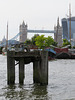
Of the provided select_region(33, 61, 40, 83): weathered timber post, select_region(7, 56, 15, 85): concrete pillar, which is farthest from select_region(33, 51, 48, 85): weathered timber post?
select_region(7, 56, 15, 85): concrete pillar

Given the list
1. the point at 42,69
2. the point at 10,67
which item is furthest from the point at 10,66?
the point at 42,69

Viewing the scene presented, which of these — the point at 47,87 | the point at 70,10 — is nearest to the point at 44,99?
the point at 47,87

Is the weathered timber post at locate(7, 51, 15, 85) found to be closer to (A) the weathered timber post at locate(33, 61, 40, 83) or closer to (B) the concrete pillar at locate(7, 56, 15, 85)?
(B) the concrete pillar at locate(7, 56, 15, 85)

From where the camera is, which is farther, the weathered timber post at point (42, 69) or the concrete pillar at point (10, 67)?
the weathered timber post at point (42, 69)

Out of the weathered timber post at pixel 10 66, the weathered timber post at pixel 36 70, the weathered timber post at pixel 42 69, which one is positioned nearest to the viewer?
the weathered timber post at pixel 10 66

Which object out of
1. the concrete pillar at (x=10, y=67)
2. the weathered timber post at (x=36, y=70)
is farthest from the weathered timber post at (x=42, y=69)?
the concrete pillar at (x=10, y=67)

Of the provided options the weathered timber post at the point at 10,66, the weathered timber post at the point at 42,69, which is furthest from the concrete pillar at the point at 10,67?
the weathered timber post at the point at 42,69

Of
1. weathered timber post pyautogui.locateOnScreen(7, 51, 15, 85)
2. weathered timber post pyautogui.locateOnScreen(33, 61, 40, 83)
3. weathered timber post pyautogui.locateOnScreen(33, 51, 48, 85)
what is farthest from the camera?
weathered timber post pyautogui.locateOnScreen(33, 61, 40, 83)

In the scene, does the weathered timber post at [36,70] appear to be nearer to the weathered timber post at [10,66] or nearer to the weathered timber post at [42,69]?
the weathered timber post at [42,69]

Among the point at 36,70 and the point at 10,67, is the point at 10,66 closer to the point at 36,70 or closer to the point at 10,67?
the point at 10,67

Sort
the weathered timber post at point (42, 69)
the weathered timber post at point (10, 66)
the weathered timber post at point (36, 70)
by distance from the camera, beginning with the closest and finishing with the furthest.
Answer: the weathered timber post at point (10, 66)
the weathered timber post at point (42, 69)
the weathered timber post at point (36, 70)

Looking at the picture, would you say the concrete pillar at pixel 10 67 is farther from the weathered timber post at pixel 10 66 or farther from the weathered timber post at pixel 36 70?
the weathered timber post at pixel 36 70

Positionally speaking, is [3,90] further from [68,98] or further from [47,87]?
[68,98]

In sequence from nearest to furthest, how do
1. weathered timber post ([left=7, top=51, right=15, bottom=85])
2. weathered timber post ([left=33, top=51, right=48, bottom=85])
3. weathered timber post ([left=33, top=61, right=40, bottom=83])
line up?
weathered timber post ([left=7, top=51, right=15, bottom=85])
weathered timber post ([left=33, top=51, right=48, bottom=85])
weathered timber post ([left=33, top=61, right=40, bottom=83])
